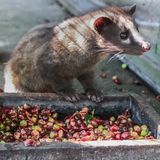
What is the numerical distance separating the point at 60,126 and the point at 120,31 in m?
0.91

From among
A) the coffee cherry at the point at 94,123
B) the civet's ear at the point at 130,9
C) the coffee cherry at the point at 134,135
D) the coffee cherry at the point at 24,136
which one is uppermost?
the civet's ear at the point at 130,9

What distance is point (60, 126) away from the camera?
2.18 metres

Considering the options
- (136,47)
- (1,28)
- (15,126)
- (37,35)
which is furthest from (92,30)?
(1,28)

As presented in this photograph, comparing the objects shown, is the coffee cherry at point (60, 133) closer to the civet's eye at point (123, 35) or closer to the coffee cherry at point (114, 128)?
the coffee cherry at point (114, 128)

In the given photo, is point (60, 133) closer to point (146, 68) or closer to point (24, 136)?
point (24, 136)

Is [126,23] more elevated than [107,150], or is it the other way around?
[126,23]

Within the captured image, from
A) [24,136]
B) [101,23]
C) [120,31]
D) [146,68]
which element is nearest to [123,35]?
[120,31]

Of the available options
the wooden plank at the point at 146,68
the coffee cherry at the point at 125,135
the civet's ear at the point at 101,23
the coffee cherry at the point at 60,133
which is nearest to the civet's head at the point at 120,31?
the civet's ear at the point at 101,23

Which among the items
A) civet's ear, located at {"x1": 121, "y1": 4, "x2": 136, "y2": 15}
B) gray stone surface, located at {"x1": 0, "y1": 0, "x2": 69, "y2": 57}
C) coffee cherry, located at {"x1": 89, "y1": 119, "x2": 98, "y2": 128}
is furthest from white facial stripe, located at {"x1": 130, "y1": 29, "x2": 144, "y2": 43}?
gray stone surface, located at {"x1": 0, "y1": 0, "x2": 69, "y2": 57}

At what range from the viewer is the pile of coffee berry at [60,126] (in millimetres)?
2037

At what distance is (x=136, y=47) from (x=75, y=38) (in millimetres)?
629

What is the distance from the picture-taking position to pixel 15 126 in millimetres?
2211

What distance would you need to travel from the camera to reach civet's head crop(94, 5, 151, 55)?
1.69 meters

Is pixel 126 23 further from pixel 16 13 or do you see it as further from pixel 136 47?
pixel 16 13
